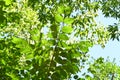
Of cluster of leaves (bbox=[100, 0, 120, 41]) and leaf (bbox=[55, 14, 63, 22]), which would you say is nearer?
leaf (bbox=[55, 14, 63, 22])

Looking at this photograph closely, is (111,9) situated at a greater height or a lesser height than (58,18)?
greater

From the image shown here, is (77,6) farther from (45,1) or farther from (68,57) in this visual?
(68,57)

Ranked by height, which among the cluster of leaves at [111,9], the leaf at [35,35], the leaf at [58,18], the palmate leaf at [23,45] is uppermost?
the cluster of leaves at [111,9]

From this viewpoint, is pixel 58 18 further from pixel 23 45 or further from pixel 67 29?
pixel 23 45

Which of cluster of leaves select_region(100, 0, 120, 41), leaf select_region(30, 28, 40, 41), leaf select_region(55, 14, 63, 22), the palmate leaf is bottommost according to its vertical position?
the palmate leaf

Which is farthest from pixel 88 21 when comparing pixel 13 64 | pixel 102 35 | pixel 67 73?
pixel 67 73

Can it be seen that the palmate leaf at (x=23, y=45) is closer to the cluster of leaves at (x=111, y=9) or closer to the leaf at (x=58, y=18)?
the leaf at (x=58, y=18)

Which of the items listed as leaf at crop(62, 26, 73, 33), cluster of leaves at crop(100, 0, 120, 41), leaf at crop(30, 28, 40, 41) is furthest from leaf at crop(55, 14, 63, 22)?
cluster of leaves at crop(100, 0, 120, 41)

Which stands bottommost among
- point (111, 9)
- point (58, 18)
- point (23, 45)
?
point (23, 45)

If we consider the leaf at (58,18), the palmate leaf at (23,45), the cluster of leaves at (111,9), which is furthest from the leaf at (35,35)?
the cluster of leaves at (111,9)

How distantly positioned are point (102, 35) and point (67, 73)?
282 inches

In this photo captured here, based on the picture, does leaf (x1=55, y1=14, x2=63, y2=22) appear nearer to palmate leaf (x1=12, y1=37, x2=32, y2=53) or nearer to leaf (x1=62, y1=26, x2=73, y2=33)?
leaf (x1=62, y1=26, x2=73, y2=33)

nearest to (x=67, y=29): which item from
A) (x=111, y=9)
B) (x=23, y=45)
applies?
(x=23, y=45)

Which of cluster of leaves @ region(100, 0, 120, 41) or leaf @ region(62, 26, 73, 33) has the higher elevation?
cluster of leaves @ region(100, 0, 120, 41)
